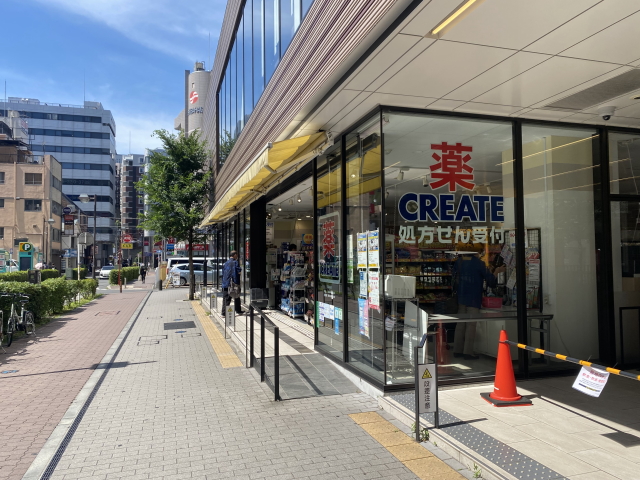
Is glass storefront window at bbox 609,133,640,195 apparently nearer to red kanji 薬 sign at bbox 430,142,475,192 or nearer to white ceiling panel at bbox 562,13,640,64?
red kanji 薬 sign at bbox 430,142,475,192

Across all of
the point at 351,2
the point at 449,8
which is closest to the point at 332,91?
the point at 351,2

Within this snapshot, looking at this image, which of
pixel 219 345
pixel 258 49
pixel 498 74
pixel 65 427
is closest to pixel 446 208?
pixel 498 74

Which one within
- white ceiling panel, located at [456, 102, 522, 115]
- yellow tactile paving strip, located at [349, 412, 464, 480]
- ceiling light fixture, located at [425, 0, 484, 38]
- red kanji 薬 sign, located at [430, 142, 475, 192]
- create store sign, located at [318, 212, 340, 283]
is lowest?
yellow tactile paving strip, located at [349, 412, 464, 480]

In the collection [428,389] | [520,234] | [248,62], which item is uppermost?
[248,62]

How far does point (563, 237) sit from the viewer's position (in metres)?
6.85

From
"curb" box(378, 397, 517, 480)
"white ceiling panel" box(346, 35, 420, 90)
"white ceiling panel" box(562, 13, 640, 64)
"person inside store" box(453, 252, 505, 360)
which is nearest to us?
"curb" box(378, 397, 517, 480)

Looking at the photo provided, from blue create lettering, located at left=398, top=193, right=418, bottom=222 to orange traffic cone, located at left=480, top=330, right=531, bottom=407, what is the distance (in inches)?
69.6

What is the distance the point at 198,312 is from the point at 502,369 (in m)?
13.1

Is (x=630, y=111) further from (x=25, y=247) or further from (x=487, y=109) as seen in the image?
(x=25, y=247)

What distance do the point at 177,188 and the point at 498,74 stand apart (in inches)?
727

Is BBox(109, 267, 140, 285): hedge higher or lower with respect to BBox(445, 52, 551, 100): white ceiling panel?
lower

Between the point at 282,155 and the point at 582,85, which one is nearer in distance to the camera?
the point at 582,85

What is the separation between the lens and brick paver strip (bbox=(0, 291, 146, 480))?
4818 millimetres

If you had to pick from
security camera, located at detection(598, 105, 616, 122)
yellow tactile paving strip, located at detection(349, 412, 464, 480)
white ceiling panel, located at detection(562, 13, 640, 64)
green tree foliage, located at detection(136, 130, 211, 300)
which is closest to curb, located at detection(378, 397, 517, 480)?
yellow tactile paving strip, located at detection(349, 412, 464, 480)
